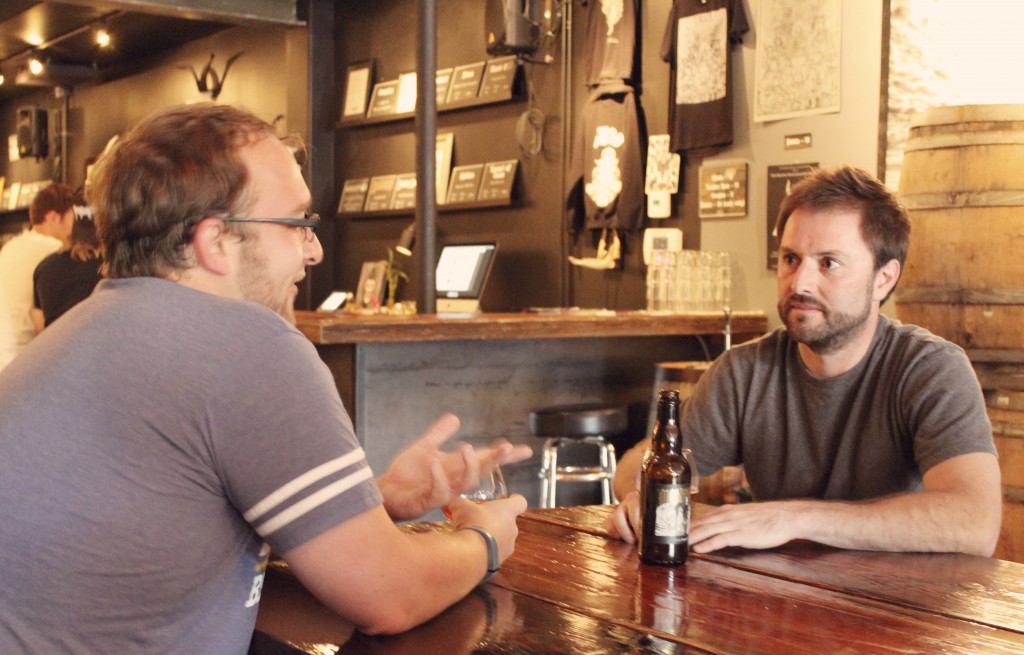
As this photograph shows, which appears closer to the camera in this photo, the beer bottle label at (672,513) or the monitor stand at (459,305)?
the beer bottle label at (672,513)

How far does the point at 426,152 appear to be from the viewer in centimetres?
473

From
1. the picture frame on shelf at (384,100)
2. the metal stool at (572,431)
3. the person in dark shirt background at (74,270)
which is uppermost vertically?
the picture frame on shelf at (384,100)

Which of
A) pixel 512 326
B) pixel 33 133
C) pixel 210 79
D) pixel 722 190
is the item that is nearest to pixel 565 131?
pixel 722 190

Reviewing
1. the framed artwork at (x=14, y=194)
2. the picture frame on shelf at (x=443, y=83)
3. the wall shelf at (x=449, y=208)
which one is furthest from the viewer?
the framed artwork at (x=14, y=194)

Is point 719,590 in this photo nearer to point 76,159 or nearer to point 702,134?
point 702,134

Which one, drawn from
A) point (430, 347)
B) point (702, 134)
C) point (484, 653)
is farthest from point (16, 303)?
point (484, 653)

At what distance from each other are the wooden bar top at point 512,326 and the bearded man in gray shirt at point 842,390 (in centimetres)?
147

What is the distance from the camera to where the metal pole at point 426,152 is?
4.71 m

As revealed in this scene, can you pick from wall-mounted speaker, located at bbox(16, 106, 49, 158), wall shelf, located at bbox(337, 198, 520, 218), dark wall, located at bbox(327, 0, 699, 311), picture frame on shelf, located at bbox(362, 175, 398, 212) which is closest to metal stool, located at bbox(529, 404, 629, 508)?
dark wall, located at bbox(327, 0, 699, 311)

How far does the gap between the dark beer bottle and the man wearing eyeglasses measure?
44cm

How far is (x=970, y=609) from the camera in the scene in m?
1.48

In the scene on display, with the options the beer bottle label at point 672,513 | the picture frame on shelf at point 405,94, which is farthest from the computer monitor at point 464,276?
the beer bottle label at point 672,513

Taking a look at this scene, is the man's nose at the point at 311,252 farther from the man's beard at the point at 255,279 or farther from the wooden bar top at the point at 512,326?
the wooden bar top at the point at 512,326

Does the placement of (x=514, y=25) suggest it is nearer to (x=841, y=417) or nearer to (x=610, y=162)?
(x=610, y=162)
